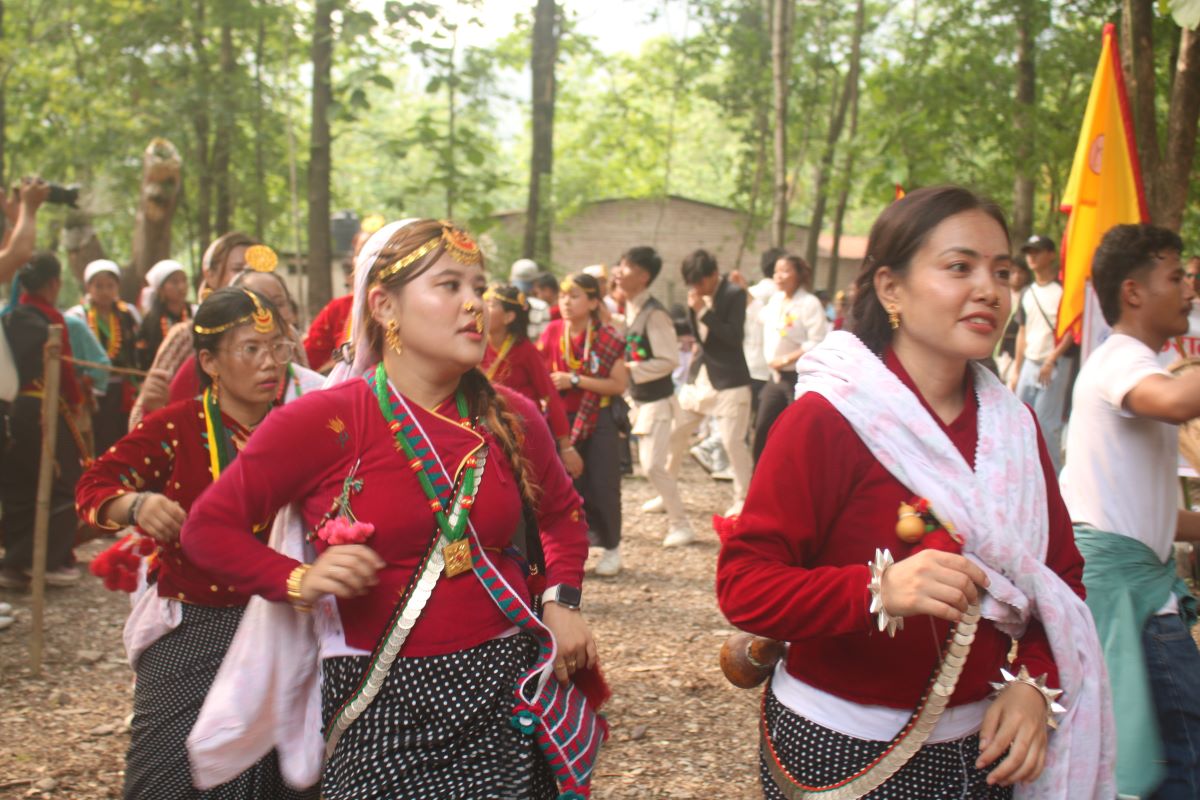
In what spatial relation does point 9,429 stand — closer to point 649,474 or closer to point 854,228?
point 649,474

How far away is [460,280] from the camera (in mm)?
2891

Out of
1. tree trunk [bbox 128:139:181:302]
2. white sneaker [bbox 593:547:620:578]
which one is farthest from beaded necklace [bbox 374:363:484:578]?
tree trunk [bbox 128:139:181:302]

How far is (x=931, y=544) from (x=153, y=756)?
7.89 feet

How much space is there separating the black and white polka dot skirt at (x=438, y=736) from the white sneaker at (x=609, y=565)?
5.90m

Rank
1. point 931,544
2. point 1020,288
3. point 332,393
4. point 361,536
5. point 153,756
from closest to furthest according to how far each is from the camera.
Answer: point 931,544
point 361,536
point 332,393
point 153,756
point 1020,288

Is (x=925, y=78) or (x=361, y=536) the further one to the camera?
(x=925, y=78)

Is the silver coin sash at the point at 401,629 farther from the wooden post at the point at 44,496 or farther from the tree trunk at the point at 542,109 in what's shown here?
the tree trunk at the point at 542,109

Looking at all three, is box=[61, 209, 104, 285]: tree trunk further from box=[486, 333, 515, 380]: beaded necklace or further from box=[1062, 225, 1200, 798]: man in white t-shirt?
box=[1062, 225, 1200, 798]: man in white t-shirt

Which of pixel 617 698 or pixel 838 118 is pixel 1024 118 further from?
pixel 617 698

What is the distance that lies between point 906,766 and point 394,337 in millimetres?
1510

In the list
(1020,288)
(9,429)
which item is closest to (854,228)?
(1020,288)

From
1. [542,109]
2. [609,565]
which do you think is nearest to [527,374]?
[609,565]

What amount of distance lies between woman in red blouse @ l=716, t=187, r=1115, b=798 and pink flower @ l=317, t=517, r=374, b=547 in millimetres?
789

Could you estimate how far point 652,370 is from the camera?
9.30 m
